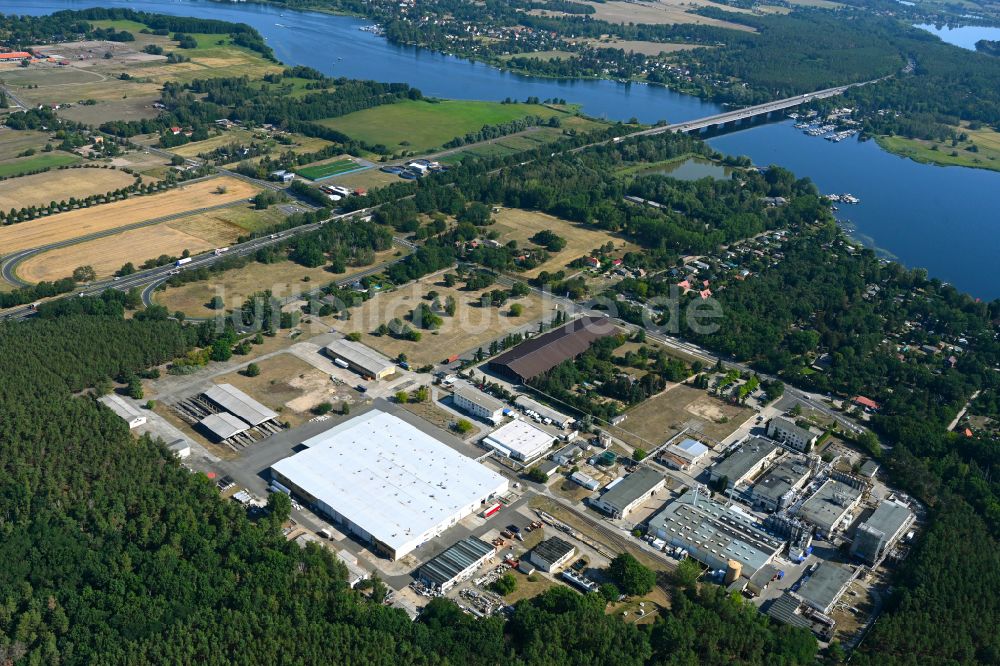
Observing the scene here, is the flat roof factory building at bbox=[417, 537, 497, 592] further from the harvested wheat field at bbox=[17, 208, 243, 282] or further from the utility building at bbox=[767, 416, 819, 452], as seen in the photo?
the harvested wheat field at bbox=[17, 208, 243, 282]

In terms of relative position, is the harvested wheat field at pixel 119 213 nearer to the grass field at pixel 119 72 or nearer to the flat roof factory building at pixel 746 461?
the grass field at pixel 119 72

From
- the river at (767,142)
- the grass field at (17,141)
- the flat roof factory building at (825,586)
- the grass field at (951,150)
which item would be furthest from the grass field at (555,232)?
the grass field at (951,150)

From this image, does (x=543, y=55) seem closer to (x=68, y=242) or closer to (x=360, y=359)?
(x=68, y=242)

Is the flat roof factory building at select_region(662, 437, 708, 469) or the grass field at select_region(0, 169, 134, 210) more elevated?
the grass field at select_region(0, 169, 134, 210)

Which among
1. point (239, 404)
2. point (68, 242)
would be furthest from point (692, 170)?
point (239, 404)

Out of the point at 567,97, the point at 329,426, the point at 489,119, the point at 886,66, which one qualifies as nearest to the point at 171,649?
the point at 329,426

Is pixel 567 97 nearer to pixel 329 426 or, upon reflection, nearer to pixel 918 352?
pixel 918 352

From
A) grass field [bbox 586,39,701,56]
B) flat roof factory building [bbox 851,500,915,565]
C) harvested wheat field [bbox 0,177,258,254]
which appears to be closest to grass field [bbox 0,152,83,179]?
harvested wheat field [bbox 0,177,258,254]
